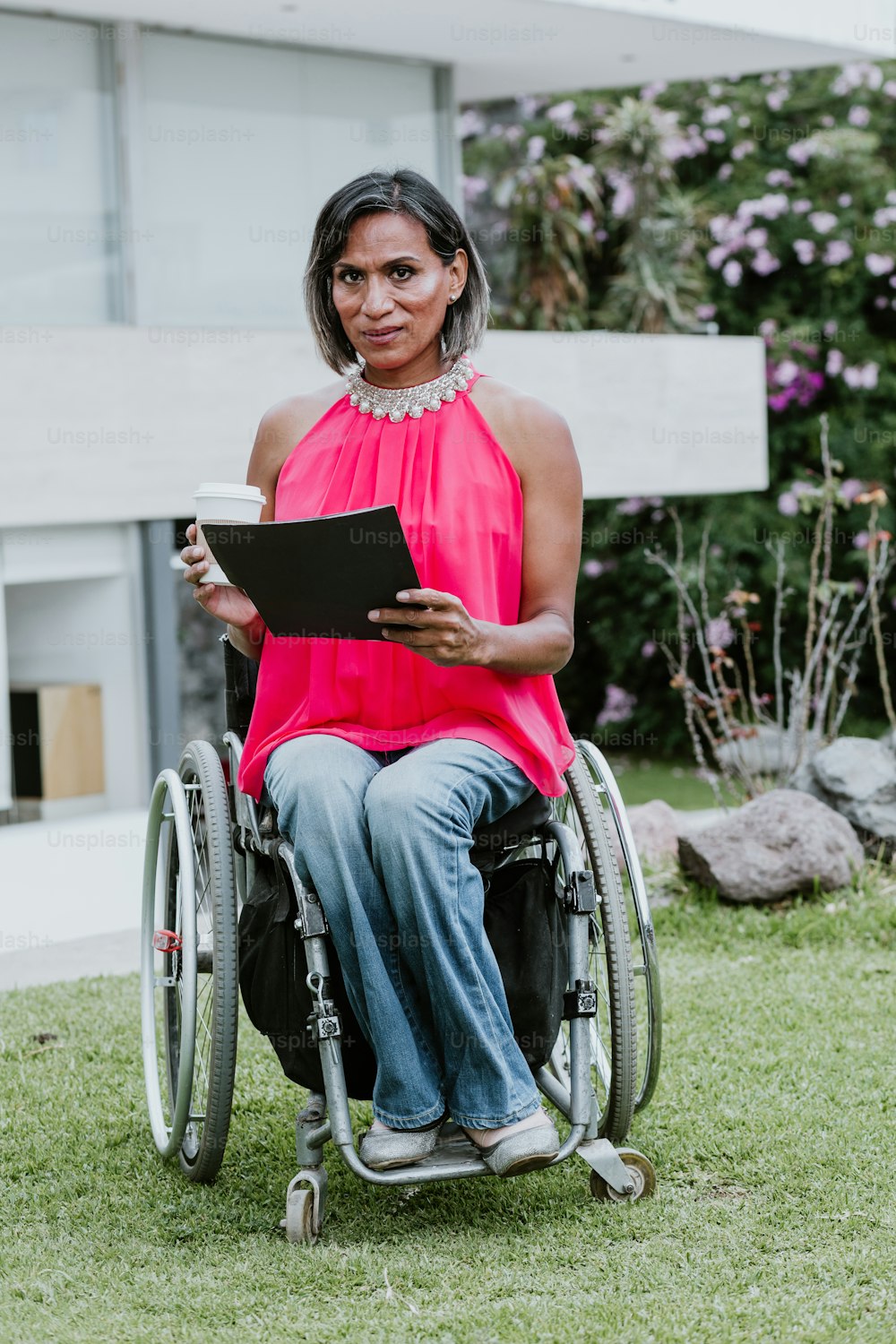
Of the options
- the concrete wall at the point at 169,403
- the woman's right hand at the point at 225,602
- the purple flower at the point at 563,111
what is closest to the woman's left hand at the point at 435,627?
the woman's right hand at the point at 225,602

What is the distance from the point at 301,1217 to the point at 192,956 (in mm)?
440

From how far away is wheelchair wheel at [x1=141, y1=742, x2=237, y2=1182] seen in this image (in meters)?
2.67

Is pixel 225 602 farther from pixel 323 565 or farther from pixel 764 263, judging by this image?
pixel 764 263

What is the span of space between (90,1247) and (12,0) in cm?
570

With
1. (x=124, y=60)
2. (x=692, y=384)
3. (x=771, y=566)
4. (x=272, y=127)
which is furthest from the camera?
(x=771, y=566)

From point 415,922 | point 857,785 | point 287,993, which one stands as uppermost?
point 415,922

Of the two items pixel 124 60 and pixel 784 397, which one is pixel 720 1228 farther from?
pixel 784 397

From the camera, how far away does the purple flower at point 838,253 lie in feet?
33.3

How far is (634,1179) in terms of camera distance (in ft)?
8.91

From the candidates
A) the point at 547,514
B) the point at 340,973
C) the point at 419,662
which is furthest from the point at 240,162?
the point at 340,973

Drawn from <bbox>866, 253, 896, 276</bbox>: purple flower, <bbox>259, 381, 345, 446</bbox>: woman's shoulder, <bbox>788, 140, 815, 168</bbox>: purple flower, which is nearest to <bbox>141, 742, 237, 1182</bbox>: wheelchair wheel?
<bbox>259, 381, 345, 446</bbox>: woman's shoulder

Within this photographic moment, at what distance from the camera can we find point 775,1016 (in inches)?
152

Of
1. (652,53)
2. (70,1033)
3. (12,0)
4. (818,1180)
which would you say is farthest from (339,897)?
(652,53)

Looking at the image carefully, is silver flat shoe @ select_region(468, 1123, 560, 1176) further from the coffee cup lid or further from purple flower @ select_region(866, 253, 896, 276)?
purple flower @ select_region(866, 253, 896, 276)
